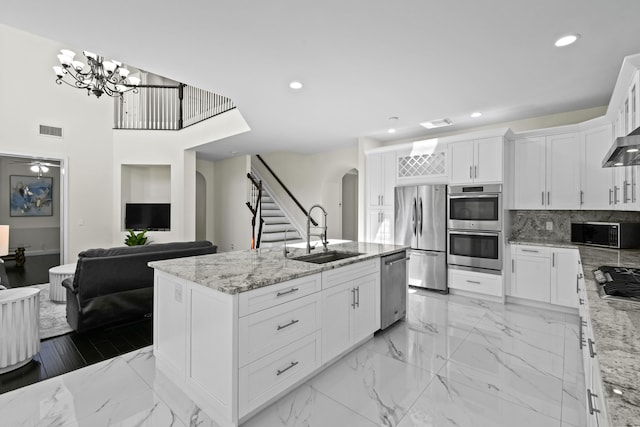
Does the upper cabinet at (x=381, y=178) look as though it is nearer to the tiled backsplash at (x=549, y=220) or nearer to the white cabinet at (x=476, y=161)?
the white cabinet at (x=476, y=161)

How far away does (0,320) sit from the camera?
2252mm

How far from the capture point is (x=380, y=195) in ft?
17.1

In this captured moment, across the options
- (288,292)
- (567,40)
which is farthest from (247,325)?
(567,40)

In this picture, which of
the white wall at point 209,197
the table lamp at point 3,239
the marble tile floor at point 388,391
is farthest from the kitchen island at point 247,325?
the white wall at point 209,197

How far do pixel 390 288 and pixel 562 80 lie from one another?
112 inches

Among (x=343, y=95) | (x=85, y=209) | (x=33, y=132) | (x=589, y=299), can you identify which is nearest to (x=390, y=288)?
(x=589, y=299)

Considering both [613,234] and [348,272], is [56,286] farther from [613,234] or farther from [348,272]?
[613,234]

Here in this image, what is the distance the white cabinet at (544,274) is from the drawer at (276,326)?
10.6 ft

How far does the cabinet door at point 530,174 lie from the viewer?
13.0 feet

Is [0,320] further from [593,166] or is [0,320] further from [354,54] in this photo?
[593,166]

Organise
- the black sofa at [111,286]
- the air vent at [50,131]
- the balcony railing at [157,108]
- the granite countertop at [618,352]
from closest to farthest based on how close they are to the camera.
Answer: the granite countertop at [618,352] < the black sofa at [111,286] < the air vent at [50,131] < the balcony railing at [157,108]

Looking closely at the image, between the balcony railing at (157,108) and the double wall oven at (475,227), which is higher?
the balcony railing at (157,108)

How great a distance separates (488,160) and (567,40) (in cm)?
191

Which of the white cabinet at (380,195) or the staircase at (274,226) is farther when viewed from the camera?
the staircase at (274,226)
